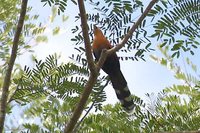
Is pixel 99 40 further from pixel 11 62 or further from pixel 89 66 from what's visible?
pixel 89 66

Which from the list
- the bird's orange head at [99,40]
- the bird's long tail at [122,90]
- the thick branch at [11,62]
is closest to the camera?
the thick branch at [11,62]

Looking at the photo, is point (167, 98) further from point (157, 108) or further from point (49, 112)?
point (49, 112)

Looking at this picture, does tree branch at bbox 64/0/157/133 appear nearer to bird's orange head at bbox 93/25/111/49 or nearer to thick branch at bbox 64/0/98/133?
thick branch at bbox 64/0/98/133

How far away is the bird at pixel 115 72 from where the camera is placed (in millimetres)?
3023

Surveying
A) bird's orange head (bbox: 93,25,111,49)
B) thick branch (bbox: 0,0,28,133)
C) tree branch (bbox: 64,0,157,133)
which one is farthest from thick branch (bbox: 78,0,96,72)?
bird's orange head (bbox: 93,25,111,49)

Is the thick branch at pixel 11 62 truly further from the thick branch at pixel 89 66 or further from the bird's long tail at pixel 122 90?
the bird's long tail at pixel 122 90

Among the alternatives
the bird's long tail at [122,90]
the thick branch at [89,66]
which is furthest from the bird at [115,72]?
the thick branch at [89,66]

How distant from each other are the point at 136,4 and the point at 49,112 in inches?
66.8

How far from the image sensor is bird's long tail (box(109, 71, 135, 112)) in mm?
3002

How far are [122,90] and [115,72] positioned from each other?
0.53 feet

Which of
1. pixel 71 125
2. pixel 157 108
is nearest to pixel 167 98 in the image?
pixel 157 108

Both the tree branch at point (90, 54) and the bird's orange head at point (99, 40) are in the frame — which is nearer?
the tree branch at point (90, 54)

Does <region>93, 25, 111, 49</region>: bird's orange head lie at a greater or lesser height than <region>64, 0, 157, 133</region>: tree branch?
greater

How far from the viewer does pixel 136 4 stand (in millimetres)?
2877
